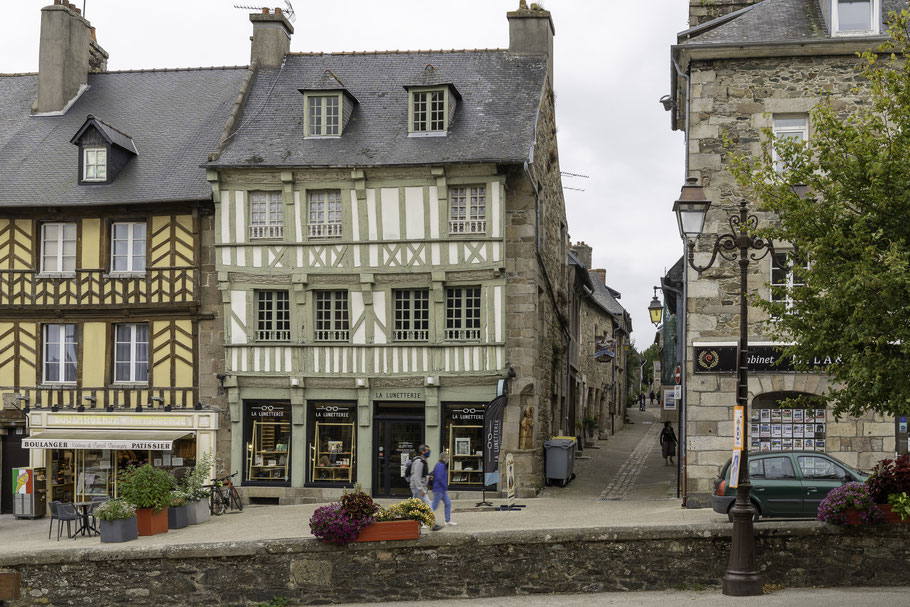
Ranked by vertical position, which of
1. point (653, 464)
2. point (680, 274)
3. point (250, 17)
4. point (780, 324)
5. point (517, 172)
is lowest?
point (653, 464)

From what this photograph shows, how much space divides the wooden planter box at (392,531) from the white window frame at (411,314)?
31.9 feet

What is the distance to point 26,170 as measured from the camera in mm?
23828

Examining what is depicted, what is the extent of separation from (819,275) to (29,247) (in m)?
18.1

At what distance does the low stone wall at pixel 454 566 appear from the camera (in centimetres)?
1145

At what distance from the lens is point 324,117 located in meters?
22.5

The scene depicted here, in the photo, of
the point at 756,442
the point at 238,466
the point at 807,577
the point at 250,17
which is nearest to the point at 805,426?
the point at 756,442

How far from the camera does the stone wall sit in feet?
61.1

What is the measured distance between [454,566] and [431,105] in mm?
12698

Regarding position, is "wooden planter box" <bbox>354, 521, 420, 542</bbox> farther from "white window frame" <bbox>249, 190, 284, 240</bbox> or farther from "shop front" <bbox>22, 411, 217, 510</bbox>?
"white window frame" <bbox>249, 190, 284, 240</bbox>

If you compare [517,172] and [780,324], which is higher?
[517,172]

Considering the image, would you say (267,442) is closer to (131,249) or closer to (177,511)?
(177,511)

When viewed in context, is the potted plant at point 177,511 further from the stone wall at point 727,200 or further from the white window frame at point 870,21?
the white window frame at point 870,21

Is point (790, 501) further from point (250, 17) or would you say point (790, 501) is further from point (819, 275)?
point (250, 17)

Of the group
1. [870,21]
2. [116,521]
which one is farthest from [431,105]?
[116,521]
